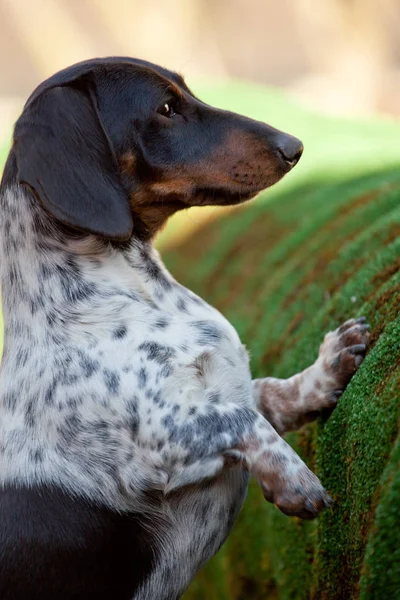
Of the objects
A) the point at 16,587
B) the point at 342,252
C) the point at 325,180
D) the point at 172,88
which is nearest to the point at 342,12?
the point at 325,180

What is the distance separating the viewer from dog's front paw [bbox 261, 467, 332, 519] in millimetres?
2535

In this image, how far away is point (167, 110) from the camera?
303cm

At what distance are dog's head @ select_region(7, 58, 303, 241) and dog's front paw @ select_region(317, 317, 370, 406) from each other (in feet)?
2.00

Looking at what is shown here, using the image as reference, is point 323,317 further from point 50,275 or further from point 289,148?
point 50,275

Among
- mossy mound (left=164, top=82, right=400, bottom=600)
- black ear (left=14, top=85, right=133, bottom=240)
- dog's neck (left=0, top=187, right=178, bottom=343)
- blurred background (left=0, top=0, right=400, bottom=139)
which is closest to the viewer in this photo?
mossy mound (left=164, top=82, right=400, bottom=600)

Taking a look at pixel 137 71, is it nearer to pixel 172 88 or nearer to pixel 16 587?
pixel 172 88

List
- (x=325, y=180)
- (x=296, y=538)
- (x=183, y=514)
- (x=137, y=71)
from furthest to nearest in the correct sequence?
(x=325, y=180) < (x=296, y=538) < (x=137, y=71) < (x=183, y=514)

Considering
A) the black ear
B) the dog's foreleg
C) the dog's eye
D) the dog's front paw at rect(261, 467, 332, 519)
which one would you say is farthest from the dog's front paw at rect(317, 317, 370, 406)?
the dog's eye

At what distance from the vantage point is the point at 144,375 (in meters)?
2.61

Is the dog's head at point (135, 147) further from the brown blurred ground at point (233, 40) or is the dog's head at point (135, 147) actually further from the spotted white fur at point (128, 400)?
the brown blurred ground at point (233, 40)

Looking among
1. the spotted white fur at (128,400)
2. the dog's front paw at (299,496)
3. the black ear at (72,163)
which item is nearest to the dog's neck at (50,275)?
the spotted white fur at (128,400)

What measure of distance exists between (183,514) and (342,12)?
44.5 ft

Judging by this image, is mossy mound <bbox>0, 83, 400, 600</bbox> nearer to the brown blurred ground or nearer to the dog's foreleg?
the dog's foreleg

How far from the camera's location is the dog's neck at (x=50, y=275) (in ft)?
9.14
